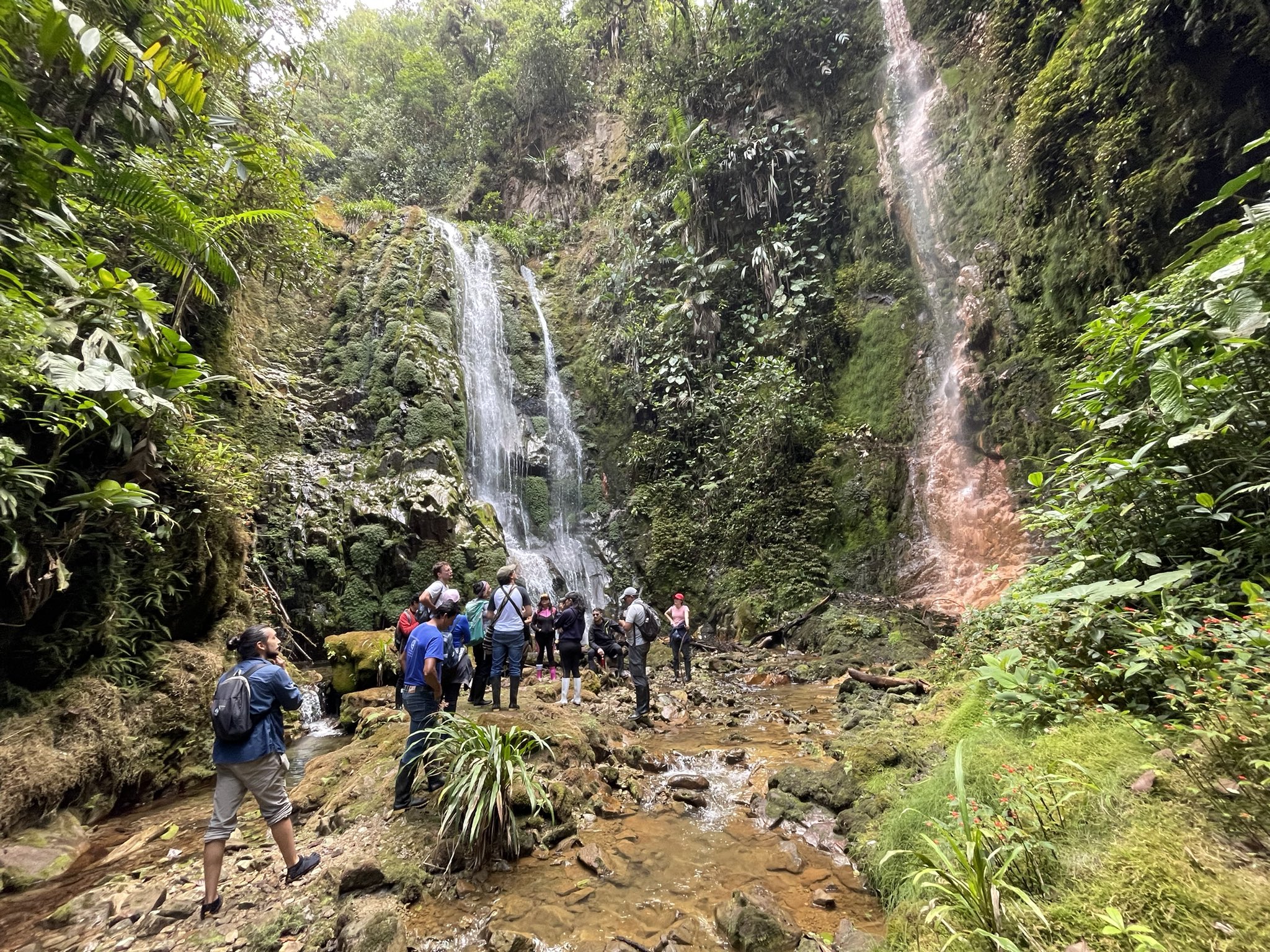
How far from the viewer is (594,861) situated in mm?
3816

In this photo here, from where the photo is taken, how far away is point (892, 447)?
12.3m

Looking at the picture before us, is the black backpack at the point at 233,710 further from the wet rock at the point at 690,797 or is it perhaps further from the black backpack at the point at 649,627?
the black backpack at the point at 649,627

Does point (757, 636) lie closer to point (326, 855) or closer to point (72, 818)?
point (326, 855)

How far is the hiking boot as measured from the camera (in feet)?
12.1

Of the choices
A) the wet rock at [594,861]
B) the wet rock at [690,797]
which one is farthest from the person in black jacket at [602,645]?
the wet rock at [594,861]

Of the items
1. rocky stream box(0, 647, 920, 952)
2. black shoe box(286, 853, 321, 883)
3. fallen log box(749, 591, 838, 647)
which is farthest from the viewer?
fallen log box(749, 591, 838, 647)

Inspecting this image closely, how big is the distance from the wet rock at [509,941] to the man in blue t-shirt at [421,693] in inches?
58.3

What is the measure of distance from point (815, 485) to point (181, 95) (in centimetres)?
1280

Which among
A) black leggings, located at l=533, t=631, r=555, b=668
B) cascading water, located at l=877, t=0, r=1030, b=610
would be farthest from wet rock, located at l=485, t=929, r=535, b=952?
cascading water, located at l=877, t=0, r=1030, b=610

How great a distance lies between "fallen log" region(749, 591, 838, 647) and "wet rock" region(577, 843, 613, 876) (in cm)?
839

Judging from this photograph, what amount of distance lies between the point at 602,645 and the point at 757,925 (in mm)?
6276

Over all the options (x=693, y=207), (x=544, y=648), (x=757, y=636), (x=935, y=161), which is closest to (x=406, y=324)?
(x=693, y=207)

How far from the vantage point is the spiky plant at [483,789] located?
3.75 metres

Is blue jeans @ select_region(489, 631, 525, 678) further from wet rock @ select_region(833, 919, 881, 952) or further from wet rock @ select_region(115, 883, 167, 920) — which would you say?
wet rock @ select_region(833, 919, 881, 952)
